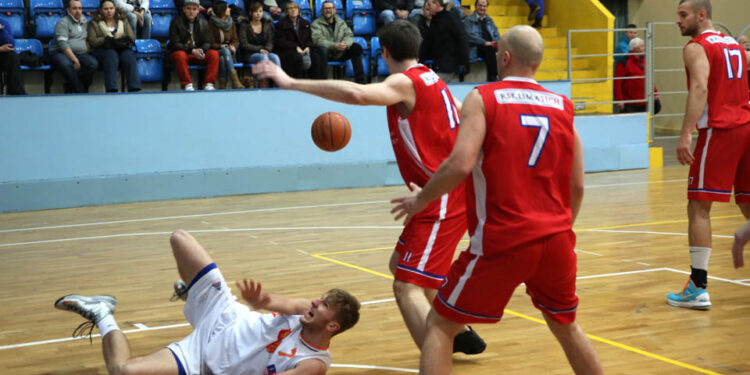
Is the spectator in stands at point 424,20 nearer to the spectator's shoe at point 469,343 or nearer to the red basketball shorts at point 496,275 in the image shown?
the spectator's shoe at point 469,343

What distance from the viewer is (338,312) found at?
3.84 m

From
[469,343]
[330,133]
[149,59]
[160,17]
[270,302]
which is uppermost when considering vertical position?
[160,17]

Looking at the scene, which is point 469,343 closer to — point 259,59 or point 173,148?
point 173,148

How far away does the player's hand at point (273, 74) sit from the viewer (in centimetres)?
366

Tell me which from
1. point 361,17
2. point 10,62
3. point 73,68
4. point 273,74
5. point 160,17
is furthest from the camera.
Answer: point 361,17

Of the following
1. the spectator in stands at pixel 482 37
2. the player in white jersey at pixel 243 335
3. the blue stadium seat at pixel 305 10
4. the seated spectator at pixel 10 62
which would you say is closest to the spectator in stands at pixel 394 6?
the spectator in stands at pixel 482 37

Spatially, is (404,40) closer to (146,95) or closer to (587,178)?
(146,95)

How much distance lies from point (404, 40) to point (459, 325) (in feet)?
4.97

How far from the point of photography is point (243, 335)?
3975mm

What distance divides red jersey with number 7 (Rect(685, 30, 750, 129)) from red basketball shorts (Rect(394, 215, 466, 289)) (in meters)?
2.50

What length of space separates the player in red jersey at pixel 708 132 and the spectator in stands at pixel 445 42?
861 cm

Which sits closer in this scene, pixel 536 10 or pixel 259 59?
pixel 259 59

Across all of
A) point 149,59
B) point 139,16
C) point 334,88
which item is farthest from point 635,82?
point 334,88

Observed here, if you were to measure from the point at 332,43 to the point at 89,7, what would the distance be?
12.9 feet
